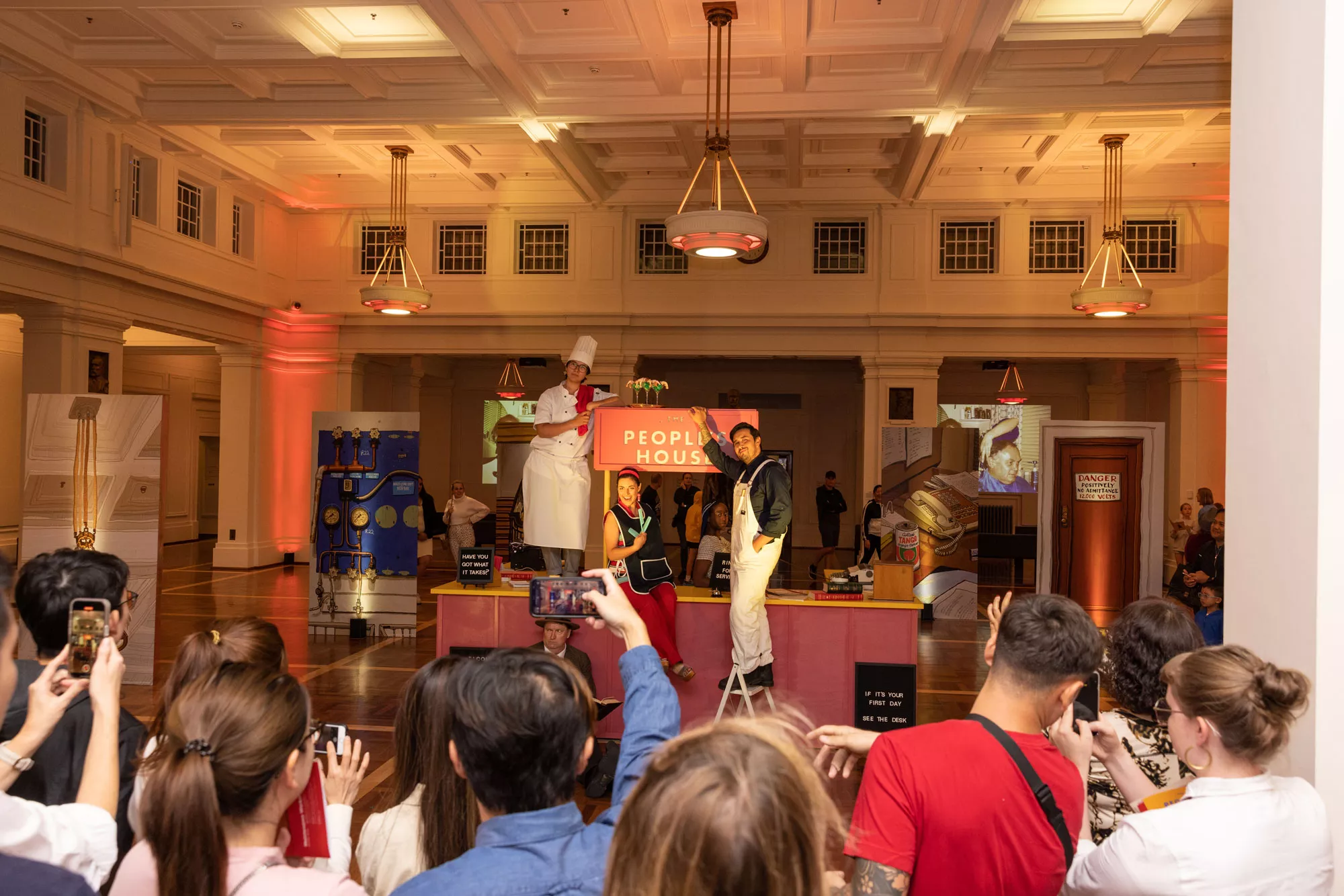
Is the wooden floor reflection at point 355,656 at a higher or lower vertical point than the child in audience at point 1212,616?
lower

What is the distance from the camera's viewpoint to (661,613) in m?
6.61

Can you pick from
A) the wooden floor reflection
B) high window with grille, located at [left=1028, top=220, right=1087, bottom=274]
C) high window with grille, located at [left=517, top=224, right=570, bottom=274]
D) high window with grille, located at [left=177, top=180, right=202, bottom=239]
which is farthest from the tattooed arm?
high window with grille, located at [left=1028, top=220, right=1087, bottom=274]

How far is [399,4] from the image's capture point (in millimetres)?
8094

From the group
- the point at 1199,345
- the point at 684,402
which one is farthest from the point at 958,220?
the point at 684,402

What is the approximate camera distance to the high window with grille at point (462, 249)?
15.6 meters

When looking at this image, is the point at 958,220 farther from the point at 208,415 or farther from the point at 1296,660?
the point at 208,415

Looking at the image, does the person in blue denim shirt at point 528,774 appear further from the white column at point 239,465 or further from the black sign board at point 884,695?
the white column at point 239,465

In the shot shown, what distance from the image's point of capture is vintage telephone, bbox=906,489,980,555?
42.2 ft

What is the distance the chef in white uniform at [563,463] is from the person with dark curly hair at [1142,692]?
5.15 metres

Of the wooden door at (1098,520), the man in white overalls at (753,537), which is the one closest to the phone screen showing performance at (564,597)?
the man in white overalls at (753,537)

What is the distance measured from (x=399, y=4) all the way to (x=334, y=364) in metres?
8.74

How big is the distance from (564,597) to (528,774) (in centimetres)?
87

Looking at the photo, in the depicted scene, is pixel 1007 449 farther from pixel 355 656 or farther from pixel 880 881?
pixel 880 881

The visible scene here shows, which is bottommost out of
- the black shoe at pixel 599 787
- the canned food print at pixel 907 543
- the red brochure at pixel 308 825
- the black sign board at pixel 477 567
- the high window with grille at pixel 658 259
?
the black shoe at pixel 599 787
